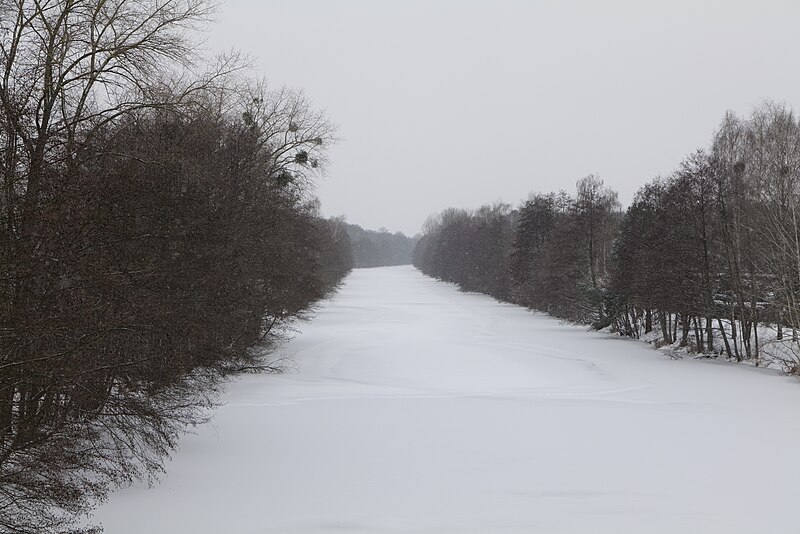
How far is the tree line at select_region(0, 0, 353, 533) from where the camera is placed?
22.9 feet

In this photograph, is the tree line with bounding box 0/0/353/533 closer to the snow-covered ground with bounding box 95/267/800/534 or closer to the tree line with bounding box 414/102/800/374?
the snow-covered ground with bounding box 95/267/800/534

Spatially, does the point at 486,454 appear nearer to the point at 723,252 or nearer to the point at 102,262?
the point at 102,262

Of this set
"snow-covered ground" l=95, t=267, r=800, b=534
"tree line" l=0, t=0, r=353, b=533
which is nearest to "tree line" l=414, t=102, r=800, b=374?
"snow-covered ground" l=95, t=267, r=800, b=534

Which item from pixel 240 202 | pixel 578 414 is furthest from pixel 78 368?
pixel 578 414

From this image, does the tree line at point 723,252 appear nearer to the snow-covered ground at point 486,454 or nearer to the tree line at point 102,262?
the snow-covered ground at point 486,454

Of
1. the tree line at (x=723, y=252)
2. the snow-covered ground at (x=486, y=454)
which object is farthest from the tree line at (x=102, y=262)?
the tree line at (x=723, y=252)

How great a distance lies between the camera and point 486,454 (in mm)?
12672

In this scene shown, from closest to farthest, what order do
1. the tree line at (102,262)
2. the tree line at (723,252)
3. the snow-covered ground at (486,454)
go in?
1. the tree line at (102,262)
2. the snow-covered ground at (486,454)
3. the tree line at (723,252)

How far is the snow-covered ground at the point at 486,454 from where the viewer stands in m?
9.22

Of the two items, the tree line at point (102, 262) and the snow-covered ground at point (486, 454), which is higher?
the tree line at point (102, 262)

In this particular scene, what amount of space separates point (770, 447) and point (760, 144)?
1557 centimetres

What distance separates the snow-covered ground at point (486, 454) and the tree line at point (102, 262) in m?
1.46

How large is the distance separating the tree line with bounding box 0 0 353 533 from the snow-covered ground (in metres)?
1.46

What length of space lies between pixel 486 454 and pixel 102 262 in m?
7.94
